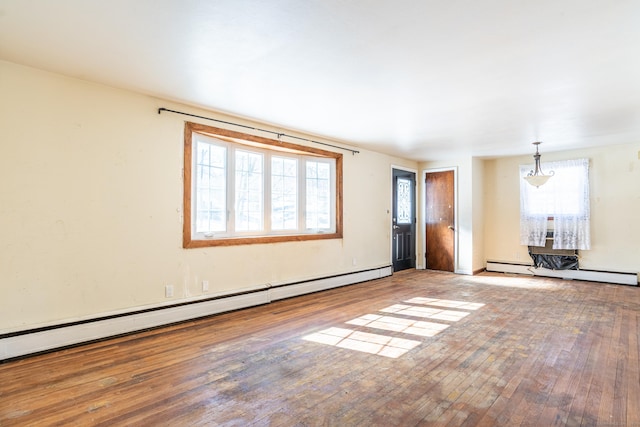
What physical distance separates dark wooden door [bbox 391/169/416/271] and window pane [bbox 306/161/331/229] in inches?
75.5

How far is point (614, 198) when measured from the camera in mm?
5949

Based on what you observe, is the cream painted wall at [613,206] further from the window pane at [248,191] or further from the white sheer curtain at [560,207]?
the window pane at [248,191]

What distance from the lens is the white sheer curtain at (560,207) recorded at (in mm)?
6156

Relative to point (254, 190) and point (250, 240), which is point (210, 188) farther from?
point (250, 240)

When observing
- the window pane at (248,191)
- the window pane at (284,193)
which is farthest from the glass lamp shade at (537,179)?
the window pane at (248,191)

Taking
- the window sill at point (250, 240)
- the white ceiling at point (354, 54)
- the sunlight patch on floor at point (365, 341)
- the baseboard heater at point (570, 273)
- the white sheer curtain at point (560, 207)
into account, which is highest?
the white ceiling at point (354, 54)

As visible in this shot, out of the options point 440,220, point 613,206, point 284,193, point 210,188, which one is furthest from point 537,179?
point 210,188

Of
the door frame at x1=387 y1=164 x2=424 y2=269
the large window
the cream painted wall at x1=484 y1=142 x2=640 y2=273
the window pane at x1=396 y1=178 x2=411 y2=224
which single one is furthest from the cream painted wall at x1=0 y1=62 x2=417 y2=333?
the cream painted wall at x1=484 y1=142 x2=640 y2=273

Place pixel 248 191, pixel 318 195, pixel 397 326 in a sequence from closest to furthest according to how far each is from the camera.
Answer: pixel 397 326 < pixel 248 191 < pixel 318 195

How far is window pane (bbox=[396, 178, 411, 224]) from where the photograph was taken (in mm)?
7246

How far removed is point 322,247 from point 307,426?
364 centimetres

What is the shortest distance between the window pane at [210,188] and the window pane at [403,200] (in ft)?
13.5

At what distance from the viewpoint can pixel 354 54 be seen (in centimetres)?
261

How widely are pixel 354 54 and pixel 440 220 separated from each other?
218 inches
